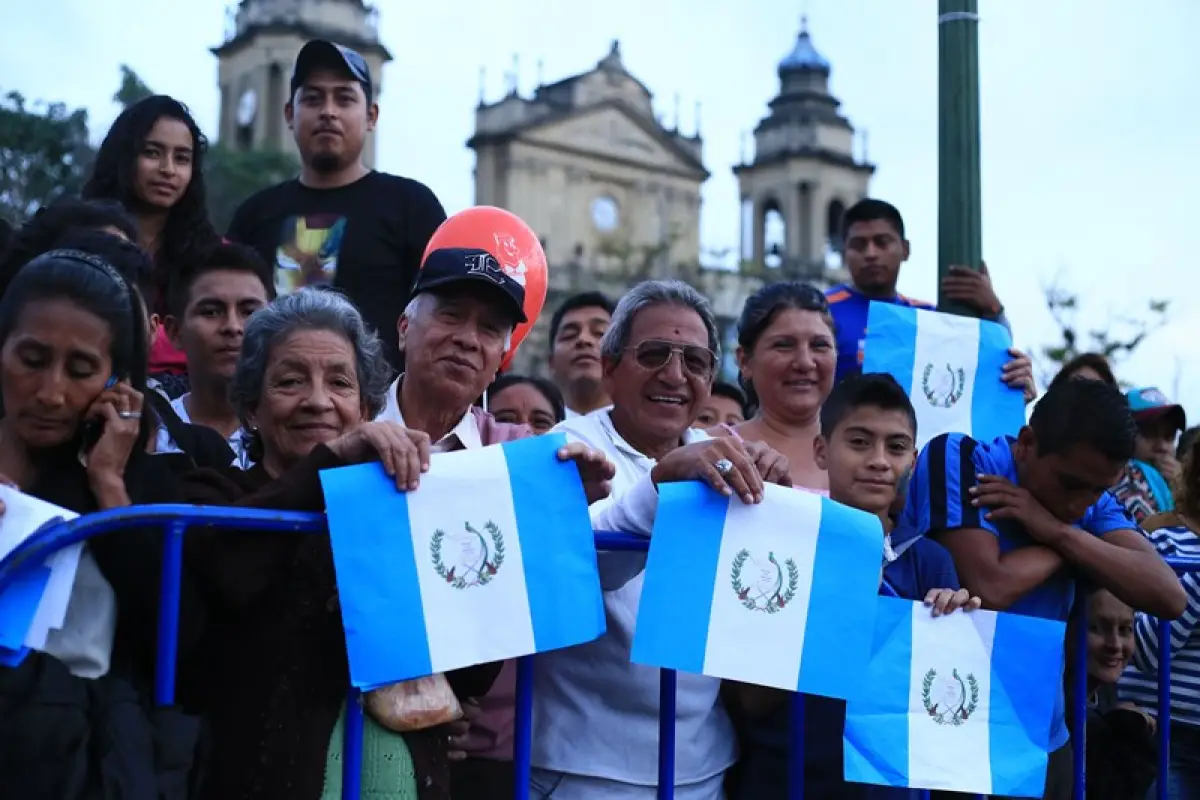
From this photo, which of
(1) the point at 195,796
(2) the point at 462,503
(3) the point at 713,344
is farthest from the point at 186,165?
(1) the point at 195,796

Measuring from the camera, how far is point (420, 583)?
292cm

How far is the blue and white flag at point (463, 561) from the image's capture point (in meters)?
2.86

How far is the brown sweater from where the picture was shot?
282cm

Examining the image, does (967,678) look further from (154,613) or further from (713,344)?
(154,613)

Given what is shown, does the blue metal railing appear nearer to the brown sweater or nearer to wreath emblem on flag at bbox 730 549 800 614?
the brown sweater

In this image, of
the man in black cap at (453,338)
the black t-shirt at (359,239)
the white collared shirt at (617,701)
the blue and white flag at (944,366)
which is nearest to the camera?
the white collared shirt at (617,701)

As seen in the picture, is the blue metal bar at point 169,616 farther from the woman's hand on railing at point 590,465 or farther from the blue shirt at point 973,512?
the blue shirt at point 973,512

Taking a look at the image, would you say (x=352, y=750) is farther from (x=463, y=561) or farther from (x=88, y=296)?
(x=88, y=296)

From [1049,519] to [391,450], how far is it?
194cm

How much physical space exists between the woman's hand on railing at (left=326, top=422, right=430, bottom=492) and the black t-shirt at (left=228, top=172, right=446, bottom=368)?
228 cm

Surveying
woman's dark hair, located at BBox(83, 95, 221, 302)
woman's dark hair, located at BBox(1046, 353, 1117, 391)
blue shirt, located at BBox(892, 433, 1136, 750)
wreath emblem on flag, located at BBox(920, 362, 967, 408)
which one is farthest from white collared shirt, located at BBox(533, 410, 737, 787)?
woman's dark hair, located at BBox(1046, 353, 1117, 391)

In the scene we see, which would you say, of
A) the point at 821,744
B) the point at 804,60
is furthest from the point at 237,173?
the point at 821,744

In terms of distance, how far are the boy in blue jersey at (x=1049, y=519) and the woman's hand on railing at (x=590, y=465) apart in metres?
1.07

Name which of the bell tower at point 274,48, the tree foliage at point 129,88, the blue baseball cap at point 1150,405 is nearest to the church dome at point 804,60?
the bell tower at point 274,48
